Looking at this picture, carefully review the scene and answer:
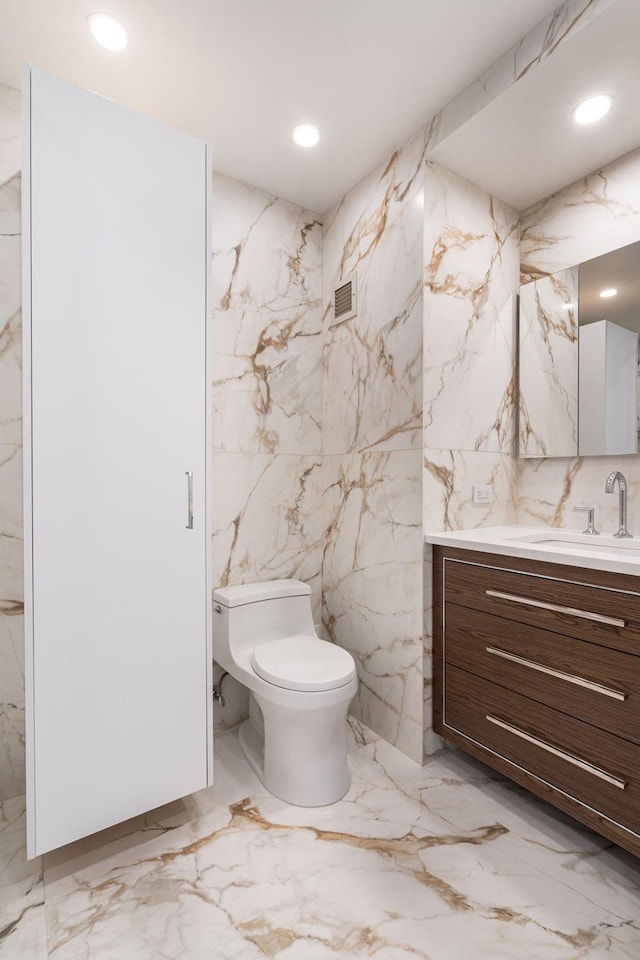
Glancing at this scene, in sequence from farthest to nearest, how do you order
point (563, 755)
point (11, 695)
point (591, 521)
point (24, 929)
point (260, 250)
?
point (260, 250) → point (591, 521) → point (11, 695) → point (563, 755) → point (24, 929)

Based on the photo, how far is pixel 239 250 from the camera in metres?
2.22

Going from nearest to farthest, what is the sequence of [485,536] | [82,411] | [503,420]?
[82,411], [485,536], [503,420]

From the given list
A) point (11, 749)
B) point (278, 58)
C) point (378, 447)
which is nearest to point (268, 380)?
point (378, 447)

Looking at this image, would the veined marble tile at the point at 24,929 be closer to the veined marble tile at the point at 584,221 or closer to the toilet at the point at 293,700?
the toilet at the point at 293,700

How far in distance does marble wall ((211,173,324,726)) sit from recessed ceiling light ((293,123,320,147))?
0.38m

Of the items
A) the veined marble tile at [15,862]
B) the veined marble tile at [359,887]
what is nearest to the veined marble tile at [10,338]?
the veined marble tile at [15,862]

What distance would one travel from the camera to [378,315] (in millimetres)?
2107

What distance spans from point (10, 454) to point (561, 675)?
198 cm

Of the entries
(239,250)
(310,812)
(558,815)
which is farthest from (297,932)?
(239,250)

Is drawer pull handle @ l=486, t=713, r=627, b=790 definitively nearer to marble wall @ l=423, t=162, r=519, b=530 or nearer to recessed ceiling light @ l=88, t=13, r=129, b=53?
marble wall @ l=423, t=162, r=519, b=530

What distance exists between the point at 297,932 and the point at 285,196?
2.79 metres

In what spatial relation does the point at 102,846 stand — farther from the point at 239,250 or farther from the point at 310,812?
the point at 239,250

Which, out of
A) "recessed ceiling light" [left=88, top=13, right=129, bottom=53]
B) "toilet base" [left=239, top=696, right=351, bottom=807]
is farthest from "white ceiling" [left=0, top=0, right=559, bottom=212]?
"toilet base" [left=239, top=696, right=351, bottom=807]

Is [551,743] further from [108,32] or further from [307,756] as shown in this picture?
[108,32]
